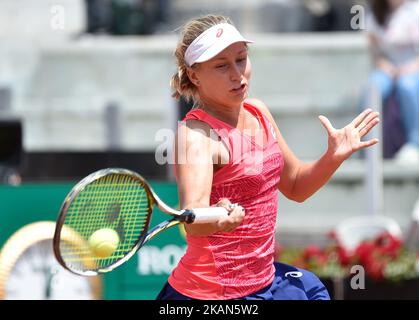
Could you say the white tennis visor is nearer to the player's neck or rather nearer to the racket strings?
the player's neck

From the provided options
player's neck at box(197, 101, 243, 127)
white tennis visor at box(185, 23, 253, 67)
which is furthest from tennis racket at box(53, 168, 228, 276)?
white tennis visor at box(185, 23, 253, 67)

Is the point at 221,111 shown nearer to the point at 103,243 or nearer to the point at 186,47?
the point at 186,47

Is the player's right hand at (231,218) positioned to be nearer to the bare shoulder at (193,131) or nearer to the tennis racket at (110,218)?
the tennis racket at (110,218)

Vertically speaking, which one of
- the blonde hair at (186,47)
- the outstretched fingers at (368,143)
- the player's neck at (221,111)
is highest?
the blonde hair at (186,47)

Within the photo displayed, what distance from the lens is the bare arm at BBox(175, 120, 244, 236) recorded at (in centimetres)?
343

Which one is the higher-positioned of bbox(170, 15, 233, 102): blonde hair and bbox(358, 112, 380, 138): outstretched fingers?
bbox(170, 15, 233, 102): blonde hair

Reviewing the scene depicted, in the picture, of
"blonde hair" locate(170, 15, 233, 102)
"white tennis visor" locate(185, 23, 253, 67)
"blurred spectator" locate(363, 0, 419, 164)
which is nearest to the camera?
"white tennis visor" locate(185, 23, 253, 67)

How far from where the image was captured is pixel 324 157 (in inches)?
153

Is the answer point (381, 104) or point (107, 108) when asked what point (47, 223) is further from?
Result: point (381, 104)

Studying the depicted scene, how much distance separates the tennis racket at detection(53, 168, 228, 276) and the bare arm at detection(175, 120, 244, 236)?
41 mm

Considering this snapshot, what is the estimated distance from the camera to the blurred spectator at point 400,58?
8336mm

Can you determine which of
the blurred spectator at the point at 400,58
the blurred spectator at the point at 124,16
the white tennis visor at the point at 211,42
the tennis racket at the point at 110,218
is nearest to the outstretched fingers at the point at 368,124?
the white tennis visor at the point at 211,42

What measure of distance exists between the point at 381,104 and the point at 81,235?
4.90 metres

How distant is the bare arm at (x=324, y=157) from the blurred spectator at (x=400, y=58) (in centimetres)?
450
